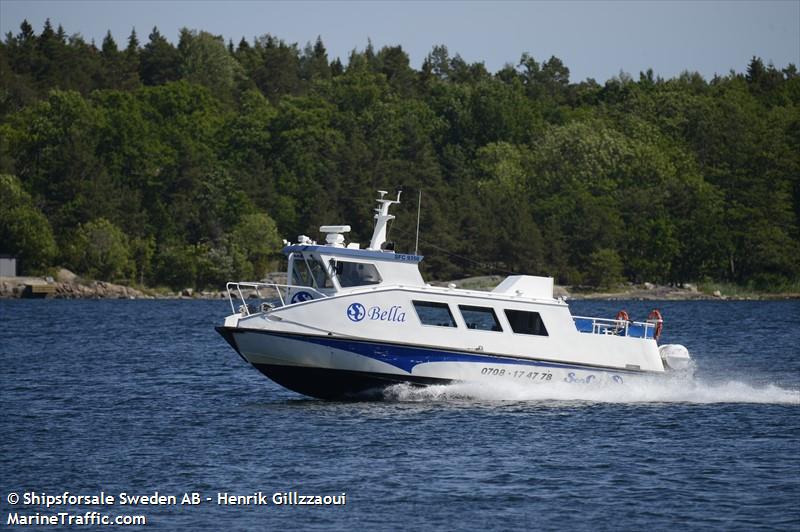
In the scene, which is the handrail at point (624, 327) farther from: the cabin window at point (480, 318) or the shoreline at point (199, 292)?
the shoreline at point (199, 292)

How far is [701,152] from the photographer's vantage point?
5630 inches

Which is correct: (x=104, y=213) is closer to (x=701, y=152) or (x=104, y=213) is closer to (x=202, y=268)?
(x=202, y=268)

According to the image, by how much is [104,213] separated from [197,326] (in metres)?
53.5

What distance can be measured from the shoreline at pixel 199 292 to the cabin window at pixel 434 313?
260 feet

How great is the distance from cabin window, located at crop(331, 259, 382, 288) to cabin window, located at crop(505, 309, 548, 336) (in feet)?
11.4

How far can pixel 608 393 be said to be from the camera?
32719 mm

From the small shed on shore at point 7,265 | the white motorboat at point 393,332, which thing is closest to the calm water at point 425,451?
the white motorboat at point 393,332

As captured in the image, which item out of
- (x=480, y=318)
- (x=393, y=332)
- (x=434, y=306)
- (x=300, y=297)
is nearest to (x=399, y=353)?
(x=393, y=332)

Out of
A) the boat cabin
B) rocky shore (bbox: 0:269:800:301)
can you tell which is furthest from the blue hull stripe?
rocky shore (bbox: 0:269:800:301)

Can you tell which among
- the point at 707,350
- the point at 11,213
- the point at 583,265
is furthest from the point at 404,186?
the point at 707,350

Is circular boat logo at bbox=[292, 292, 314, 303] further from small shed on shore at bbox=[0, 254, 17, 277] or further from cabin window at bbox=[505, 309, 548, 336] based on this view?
small shed on shore at bbox=[0, 254, 17, 277]

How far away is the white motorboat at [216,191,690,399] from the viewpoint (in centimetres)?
3036

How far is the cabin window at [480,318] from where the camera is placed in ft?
102

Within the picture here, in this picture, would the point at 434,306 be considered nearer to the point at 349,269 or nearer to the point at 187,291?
the point at 349,269
